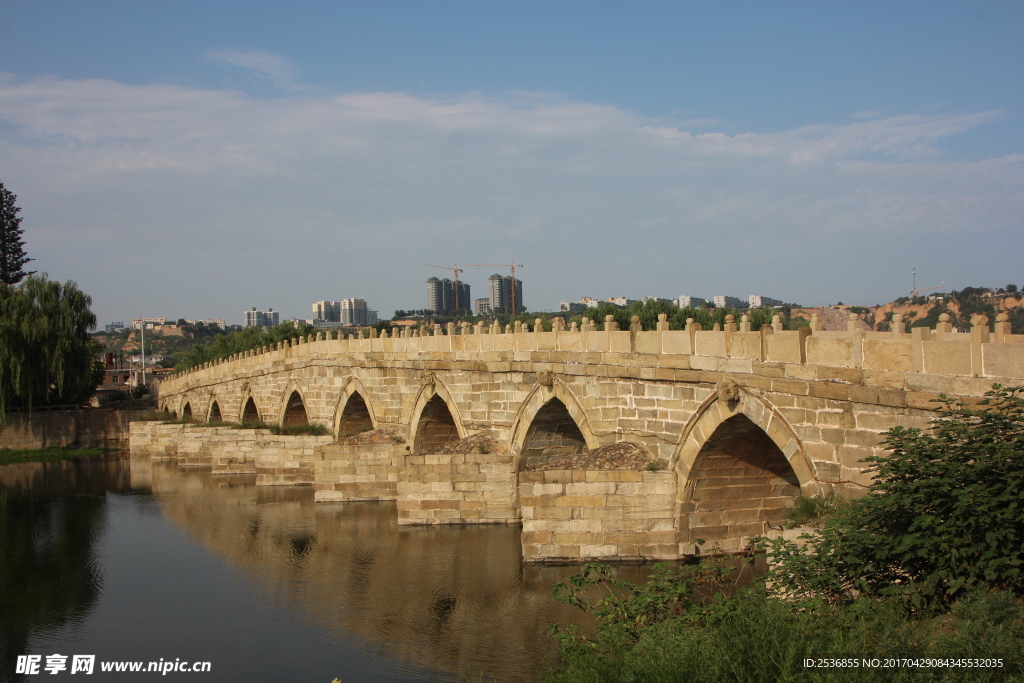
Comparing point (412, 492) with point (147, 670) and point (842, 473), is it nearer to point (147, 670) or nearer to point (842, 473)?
point (147, 670)

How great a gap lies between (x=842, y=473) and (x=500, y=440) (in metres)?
7.52

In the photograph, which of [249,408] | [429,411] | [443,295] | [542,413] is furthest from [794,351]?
[443,295]

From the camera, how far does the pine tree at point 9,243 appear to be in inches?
1548

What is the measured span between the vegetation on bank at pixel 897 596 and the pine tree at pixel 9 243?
40.5 m

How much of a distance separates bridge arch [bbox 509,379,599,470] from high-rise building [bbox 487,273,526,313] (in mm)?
63274

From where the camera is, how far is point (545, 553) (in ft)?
37.6

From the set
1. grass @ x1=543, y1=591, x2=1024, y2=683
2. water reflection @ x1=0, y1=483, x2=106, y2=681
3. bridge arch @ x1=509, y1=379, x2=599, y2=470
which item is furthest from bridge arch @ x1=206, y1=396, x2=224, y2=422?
grass @ x1=543, y1=591, x2=1024, y2=683

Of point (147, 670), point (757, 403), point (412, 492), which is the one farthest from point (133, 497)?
point (757, 403)

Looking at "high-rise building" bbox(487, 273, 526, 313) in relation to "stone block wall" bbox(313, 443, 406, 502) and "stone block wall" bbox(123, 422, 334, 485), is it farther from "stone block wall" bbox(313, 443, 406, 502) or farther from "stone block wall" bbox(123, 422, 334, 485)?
"stone block wall" bbox(313, 443, 406, 502)

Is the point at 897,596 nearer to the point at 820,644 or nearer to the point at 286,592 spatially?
the point at 820,644

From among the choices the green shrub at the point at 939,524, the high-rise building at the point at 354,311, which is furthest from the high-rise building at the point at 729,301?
the high-rise building at the point at 354,311

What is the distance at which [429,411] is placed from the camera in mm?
17922

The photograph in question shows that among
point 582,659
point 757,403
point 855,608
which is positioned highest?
point 757,403

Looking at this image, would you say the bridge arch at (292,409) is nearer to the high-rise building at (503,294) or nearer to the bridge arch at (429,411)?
the bridge arch at (429,411)
